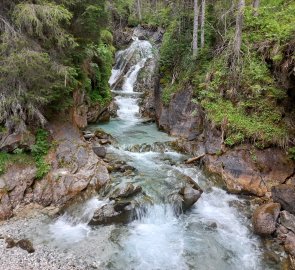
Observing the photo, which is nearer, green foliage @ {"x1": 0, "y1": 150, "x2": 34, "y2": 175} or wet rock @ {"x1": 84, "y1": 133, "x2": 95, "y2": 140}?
green foliage @ {"x1": 0, "y1": 150, "x2": 34, "y2": 175}

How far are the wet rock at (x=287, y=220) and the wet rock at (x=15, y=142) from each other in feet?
26.4

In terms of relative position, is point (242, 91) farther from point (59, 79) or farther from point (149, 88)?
point (149, 88)

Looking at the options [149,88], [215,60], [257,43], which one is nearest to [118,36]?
[149,88]

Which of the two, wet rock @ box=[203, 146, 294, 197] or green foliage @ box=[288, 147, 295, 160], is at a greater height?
green foliage @ box=[288, 147, 295, 160]

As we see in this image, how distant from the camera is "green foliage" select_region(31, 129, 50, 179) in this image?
9617 millimetres

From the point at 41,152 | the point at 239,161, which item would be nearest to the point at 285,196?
the point at 239,161

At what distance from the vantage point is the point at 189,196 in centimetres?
924

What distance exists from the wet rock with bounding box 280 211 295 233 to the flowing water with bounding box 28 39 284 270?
0.92 metres

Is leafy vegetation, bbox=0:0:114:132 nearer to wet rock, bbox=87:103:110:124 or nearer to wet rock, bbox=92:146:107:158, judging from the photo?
wet rock, bbox=92:146:107:158

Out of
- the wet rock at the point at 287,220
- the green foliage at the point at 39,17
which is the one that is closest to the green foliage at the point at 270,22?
the wet rock at the point at 287,220

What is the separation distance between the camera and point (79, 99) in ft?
48.4

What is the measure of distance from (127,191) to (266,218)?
410 centimetres

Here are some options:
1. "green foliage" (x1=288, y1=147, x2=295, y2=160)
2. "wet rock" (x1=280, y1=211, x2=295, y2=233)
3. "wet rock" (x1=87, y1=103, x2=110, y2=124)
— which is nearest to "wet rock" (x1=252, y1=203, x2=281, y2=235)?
"wet rock" (x1=280, y1=211, x2=295, y2=233)

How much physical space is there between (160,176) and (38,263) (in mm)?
5095
